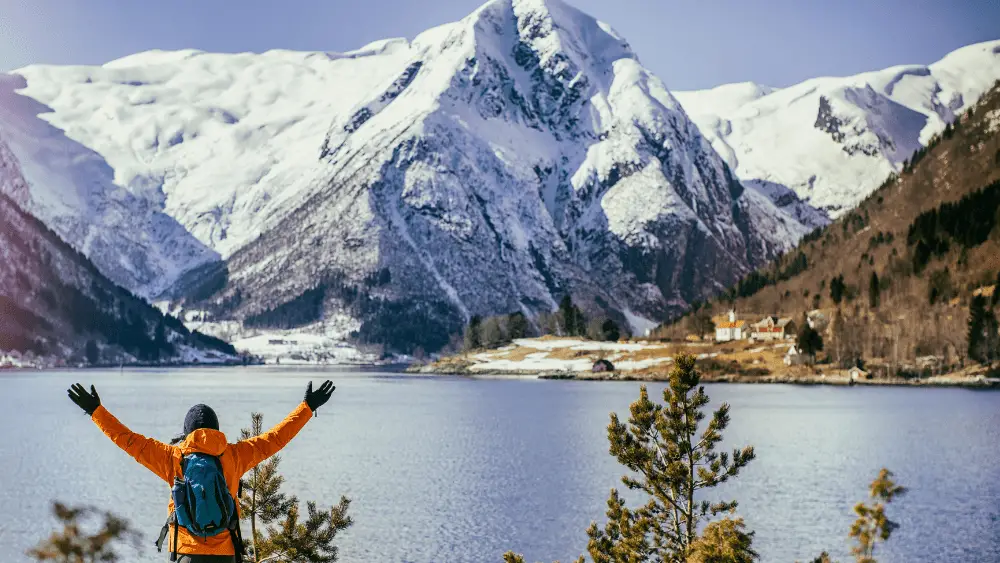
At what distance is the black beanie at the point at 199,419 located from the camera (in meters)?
14.4

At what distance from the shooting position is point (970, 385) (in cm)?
16050

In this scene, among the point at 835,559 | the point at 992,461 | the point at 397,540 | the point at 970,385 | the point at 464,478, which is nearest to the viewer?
the point at 835,559

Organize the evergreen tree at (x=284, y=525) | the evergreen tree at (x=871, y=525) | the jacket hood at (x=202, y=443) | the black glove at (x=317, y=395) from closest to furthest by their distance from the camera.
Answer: the jacket hood at (x=202, y=443)
the black glove at (x=317, y=395)
the evergreen tree at (x=871, y=525)
the evergreen tree at (x=284, y=525)

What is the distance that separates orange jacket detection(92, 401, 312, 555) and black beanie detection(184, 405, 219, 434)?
99mm

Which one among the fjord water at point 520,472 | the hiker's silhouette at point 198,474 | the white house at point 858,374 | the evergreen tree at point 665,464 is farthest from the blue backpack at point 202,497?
the white house at point 858,374

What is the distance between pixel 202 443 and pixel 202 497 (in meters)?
0.68

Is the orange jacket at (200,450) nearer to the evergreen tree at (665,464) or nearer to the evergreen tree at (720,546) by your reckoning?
the evergreen tree at (720,546)

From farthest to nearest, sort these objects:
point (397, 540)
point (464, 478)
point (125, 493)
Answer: point (464, 478), point (125, 493), point (397, 540)

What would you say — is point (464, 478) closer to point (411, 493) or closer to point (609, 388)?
point (411, 493)

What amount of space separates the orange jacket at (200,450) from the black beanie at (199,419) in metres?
0.10

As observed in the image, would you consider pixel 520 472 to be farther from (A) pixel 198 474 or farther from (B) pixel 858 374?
(B) pixel 858 374

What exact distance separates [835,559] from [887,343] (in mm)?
145506

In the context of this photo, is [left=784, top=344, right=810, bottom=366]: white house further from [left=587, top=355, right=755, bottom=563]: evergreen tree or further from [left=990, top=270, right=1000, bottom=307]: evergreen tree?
[left=587, top=355, right=755, bottom=563]: evergreen tree

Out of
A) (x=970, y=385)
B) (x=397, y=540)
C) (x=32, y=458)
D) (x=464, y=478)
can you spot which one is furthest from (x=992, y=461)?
(x=970, y=385)
